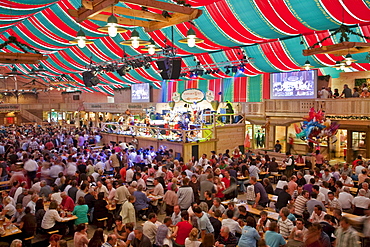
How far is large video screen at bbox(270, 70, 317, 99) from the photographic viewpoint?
16.2 metres

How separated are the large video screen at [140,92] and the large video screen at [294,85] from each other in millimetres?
11630

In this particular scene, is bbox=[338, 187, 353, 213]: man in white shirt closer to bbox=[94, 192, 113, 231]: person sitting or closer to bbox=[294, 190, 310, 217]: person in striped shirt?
bbox=[294, 190, 310, 217]: person in striped shirt

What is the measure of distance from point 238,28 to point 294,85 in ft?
21.3

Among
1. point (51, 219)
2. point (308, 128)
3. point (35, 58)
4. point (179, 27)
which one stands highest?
point (179, 27)

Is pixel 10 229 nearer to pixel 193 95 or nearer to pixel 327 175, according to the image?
pixel 327 175

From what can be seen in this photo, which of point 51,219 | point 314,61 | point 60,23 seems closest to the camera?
point 51,219

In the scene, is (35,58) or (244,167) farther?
(244,167)

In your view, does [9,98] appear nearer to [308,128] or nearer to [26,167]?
[26,167]

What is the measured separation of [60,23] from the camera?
1186 cm

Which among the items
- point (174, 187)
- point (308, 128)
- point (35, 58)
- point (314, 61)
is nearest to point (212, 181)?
point (174, 187)

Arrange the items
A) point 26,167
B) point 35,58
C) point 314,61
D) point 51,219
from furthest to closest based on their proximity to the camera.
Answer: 1. point 314,61
2. point 26,167
3. point 35,58
4. point 51,219

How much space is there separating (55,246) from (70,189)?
2645mm

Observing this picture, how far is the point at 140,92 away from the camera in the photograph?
27.5 meters

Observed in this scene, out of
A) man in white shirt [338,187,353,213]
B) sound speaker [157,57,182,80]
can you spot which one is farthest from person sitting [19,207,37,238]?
sound speaker [157,57,182,80]
